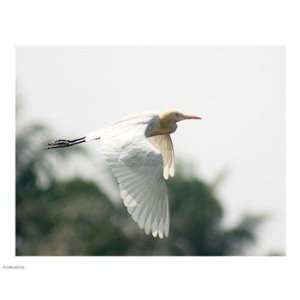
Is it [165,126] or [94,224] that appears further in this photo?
[94,224]

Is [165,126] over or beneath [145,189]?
over

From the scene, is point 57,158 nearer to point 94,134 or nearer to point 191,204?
point 191,204

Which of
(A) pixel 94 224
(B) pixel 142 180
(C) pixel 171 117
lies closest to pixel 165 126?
(C) pixel 171 117

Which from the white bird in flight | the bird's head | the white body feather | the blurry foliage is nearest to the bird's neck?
the bird's head

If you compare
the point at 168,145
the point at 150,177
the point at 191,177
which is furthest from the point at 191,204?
the point at 150,177

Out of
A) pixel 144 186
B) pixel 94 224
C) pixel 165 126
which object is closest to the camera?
pixel 144 186

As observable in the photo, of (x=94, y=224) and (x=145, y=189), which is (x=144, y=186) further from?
(x=94, y=224)

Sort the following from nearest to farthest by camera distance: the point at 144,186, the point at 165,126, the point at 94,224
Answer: the point at 144,186 → the point at 165,126 → the point at 94,224

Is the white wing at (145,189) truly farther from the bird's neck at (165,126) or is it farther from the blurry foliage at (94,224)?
the blurry foliage at (94,224)
